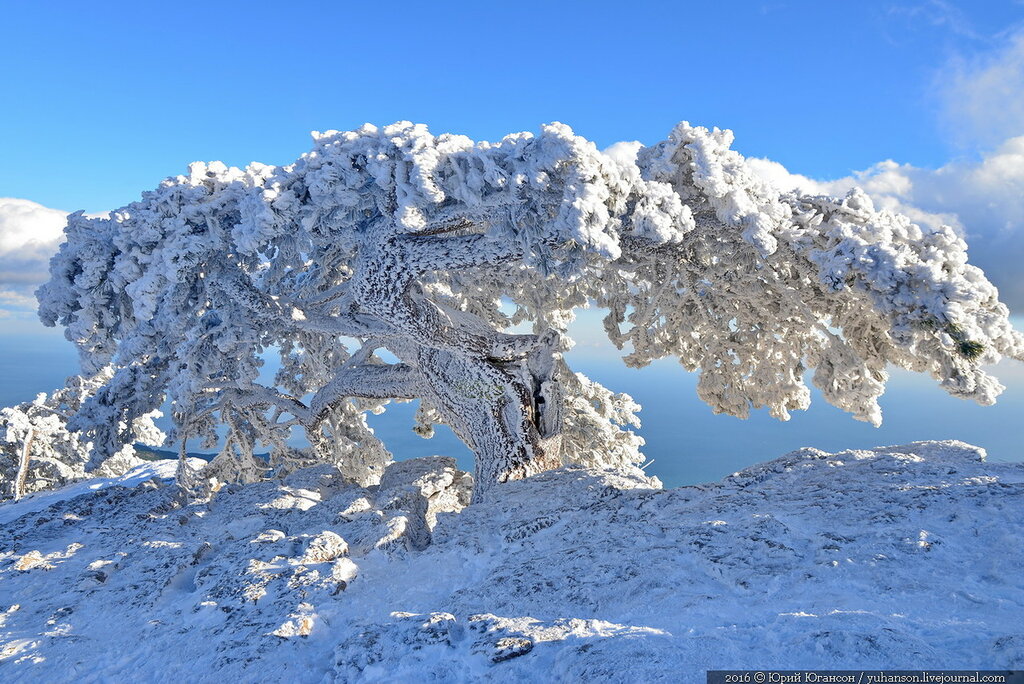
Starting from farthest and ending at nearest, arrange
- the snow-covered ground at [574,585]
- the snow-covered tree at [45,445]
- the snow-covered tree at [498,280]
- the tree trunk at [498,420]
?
1. the snow-covered tree at [45,445]
2. the tree trunk at [498,420]
3. the snow-covered tree at [498,280]
4. the snow-covered ground at [574,585]

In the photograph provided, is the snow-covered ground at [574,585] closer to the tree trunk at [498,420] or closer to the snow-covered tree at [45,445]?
the tree trunk at [498,420]

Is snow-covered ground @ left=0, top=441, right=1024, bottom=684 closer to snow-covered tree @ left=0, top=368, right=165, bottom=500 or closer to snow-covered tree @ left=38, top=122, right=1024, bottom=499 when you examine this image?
snow-covered tree @ left=38, top=122, right=1024, bottom=499

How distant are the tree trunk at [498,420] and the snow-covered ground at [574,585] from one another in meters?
1.33

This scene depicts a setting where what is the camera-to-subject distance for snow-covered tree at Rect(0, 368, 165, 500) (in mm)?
17547

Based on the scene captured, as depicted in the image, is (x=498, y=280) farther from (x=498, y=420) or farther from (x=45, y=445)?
(x=45, y=445)

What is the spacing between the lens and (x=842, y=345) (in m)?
8.50

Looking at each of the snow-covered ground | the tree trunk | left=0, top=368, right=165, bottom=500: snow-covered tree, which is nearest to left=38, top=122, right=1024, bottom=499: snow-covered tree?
the tree trunk

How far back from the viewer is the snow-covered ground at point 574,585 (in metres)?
3.70

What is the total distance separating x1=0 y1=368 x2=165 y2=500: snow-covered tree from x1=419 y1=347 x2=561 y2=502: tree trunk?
11.7 metres

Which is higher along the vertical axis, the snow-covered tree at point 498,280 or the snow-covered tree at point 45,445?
the snow-covered tree at point 498,280

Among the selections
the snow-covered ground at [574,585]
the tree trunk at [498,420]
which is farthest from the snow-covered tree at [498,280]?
the snow-covered ground at [574,585]

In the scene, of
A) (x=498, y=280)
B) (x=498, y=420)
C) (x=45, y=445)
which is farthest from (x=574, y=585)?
(x=45, y=445)

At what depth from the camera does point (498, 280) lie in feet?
42.6

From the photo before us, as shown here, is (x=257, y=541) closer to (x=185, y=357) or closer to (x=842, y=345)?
(x=185, y=357)
